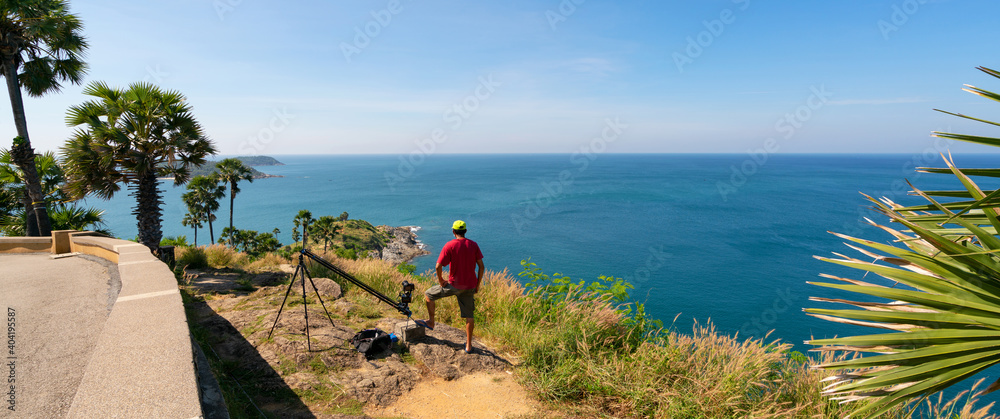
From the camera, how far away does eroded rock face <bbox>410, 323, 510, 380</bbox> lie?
19.5ft

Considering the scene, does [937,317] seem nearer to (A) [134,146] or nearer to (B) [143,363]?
(B) [143,363]

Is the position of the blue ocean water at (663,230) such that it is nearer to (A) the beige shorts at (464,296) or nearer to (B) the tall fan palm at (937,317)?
(B) the tall fan palm at (937,317)

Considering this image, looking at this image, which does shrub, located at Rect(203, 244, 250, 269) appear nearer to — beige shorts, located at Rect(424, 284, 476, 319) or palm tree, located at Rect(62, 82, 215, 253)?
palm tree, located at Rect(62, 82, 215, 253)

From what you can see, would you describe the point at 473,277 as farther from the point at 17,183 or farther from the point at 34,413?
the point at 17,183

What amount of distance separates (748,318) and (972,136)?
41862 millimetres

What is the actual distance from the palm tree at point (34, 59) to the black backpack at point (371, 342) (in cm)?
1378

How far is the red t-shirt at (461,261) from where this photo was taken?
20.4 feet

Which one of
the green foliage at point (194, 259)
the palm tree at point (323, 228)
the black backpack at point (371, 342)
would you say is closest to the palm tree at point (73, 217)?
the green foliage at point (194, 259)

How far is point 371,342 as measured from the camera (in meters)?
6.11

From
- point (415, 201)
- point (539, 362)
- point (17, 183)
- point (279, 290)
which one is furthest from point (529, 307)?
point (415, 201)

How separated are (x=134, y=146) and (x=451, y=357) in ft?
36.5

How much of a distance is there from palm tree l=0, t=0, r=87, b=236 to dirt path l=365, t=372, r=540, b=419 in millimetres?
15263

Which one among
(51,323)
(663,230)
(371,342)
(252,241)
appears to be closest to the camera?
(51,323)

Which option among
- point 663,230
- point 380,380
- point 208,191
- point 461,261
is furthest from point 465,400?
point 663,230
